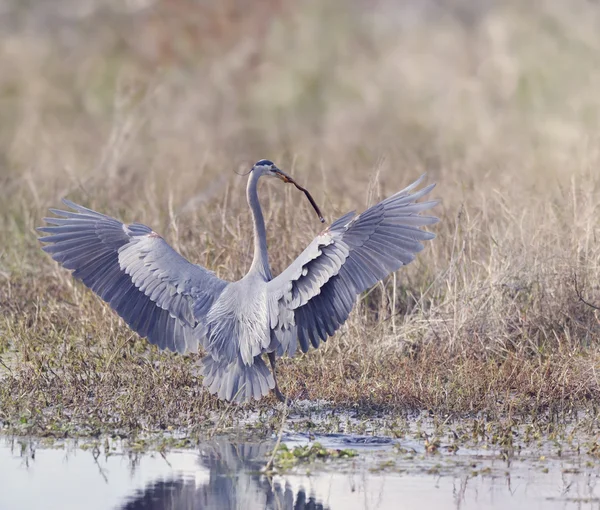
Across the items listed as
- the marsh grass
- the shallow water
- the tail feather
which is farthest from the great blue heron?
the shallow water

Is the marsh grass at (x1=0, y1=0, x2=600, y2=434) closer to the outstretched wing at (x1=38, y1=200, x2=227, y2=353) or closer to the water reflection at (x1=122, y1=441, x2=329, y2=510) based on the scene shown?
the outstretched wing at (x1=38, y1=200, x2=227, y2=353)

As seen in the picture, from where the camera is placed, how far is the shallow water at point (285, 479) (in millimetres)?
5133

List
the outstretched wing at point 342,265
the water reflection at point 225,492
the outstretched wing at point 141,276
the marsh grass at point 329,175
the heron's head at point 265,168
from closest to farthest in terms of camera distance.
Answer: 1. the water reflection at point 225,492
2. the outstretched wing at point 342,265
3. the outstretched wing at point 141,276
4. the marsh grass at point 329,175
5. the heron's head at point 265,168

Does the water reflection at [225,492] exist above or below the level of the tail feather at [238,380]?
below

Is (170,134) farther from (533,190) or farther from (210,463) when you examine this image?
(210,463)

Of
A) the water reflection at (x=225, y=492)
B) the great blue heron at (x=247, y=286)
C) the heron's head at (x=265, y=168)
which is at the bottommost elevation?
the water reflection at (x=225, y=492)

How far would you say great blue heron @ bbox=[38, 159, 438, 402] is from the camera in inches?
261

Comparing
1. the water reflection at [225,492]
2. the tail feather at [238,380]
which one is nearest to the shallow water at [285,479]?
the water reflection at [225,492]

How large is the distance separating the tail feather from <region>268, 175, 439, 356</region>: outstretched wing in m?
0.21

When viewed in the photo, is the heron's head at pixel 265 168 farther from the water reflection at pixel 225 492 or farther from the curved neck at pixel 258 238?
the water reflection at pixel 225 492

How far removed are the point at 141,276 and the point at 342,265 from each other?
112 centimetres

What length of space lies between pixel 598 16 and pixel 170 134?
5.63 meters

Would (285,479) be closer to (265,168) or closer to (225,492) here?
(225,492)

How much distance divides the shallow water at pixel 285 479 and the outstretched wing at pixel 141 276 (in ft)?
3.53
